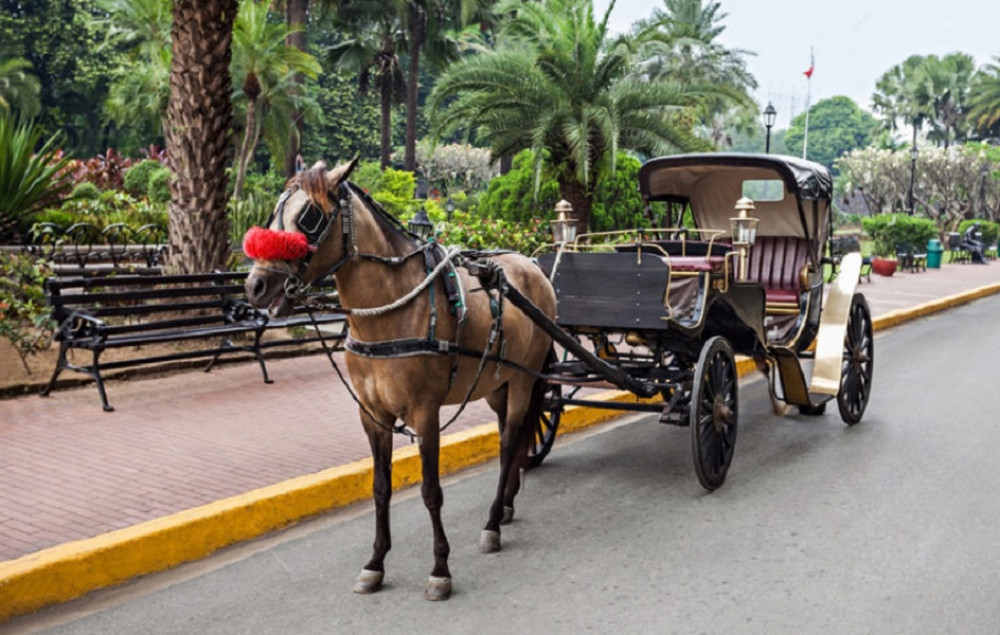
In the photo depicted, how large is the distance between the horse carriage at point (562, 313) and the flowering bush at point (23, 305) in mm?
4953

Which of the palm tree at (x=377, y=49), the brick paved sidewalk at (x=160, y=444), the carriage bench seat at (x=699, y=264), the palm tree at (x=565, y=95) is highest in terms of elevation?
the palm tree at (x=377, y=49)

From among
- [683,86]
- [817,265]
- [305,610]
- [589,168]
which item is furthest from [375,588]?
[683,86]

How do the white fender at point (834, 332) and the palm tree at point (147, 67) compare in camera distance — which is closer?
the white fender at point (834, 332)

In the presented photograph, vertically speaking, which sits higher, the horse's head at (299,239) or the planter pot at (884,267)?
the horse's head at (299,239)

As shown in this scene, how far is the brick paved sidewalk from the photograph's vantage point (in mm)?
5406

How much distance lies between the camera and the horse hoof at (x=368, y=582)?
15.1 feet

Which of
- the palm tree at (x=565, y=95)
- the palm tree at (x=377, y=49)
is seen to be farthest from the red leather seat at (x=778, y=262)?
the palm tree at (x=377, y=49)

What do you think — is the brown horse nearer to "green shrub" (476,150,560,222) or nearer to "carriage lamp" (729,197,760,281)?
"carriage lamp" (729,197,760,281)

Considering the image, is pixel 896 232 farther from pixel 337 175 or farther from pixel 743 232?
pixel 337 175

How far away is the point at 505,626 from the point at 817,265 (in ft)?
18.2

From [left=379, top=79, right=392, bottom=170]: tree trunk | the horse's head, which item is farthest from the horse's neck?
[left=379, top=79, right=392, bottom=170]: tree trunk

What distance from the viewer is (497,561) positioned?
16.6 ft

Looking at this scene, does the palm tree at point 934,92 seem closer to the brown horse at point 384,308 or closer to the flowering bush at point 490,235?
the flowering bush at point 490,235

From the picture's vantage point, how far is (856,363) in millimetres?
8344
